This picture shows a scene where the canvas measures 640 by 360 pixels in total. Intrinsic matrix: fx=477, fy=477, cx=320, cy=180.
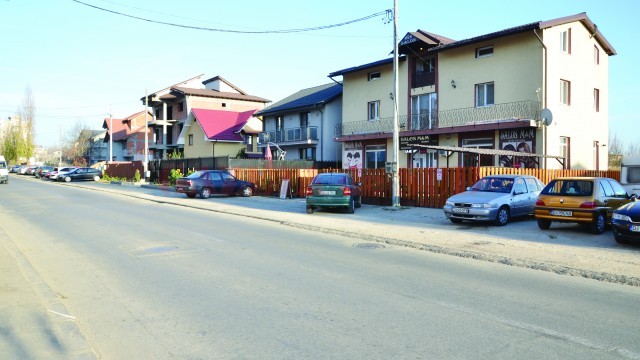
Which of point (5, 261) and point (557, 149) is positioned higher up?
point (557, 149)

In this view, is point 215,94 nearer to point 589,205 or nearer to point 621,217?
point 589,205

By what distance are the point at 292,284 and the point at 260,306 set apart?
1.12 m

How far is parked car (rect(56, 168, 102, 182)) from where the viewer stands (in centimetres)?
4759

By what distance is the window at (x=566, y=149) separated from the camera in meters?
26.1

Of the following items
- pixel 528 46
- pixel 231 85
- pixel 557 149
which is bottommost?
pixel 557 149

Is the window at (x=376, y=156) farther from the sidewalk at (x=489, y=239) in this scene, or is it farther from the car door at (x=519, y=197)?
the car door at (x=519, y=197)

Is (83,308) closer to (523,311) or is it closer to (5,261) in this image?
(5,261)

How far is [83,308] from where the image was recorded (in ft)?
18.9

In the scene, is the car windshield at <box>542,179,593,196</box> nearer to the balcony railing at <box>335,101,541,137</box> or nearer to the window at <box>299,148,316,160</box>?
the balcony railing at <box>335,101,541,137</box>

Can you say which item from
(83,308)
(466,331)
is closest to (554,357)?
(466,331)

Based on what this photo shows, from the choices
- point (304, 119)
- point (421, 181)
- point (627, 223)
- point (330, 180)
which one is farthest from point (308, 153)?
point (627, 223)

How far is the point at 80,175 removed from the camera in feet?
160

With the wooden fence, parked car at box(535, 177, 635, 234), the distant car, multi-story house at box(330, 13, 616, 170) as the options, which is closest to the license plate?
parked car at box(535, 177, 635, 234)

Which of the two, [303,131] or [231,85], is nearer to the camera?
[303,131]
